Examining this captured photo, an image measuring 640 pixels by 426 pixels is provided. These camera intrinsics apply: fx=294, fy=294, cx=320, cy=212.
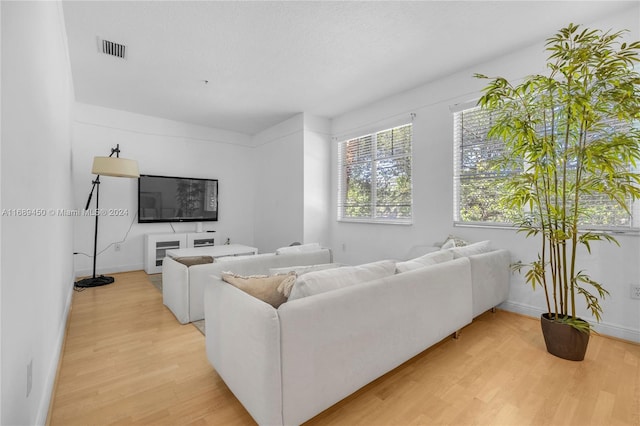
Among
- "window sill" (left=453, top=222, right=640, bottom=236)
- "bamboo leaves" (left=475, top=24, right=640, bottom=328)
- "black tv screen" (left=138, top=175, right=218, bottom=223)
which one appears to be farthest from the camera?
→ "black tv screen" (left=138, top=175, right=218, bottom=223)

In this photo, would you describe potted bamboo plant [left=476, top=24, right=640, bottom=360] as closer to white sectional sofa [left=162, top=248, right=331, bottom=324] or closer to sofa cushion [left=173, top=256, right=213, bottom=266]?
white sectional sofa [left=162, top=248, right=331, bottom=324]

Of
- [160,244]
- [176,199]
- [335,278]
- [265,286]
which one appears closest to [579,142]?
[335,278]

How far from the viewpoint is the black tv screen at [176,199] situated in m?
5.08

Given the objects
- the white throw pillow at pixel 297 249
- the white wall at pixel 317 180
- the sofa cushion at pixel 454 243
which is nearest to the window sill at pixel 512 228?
the sofa cushion at pixel 454 243

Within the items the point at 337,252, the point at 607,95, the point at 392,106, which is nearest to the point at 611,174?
the point at 607,95

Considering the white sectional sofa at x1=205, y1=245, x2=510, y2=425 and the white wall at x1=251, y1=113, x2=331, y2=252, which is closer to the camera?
the white sectional sofa at x1=205, y1=245, x2=510, y2=425

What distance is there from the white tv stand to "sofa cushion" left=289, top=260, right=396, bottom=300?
4080 millimetres

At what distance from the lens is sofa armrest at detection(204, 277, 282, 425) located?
1.25 meters

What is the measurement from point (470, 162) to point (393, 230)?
4.52 feet

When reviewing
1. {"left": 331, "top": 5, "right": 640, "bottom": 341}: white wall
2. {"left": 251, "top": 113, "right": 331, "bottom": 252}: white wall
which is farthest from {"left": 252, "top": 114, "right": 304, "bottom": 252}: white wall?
{"left": 331, "top": 5, "right": 640, "bottom": 341}: white wall

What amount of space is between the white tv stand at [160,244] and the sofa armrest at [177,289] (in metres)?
2.01

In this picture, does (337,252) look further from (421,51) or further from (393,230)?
(421,51)

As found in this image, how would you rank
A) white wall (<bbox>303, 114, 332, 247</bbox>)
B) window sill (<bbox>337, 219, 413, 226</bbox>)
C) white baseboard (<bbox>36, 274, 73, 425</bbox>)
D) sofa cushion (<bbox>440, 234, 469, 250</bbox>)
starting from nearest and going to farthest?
white baseboard (<bbox>36, 274, 73, 425</bbox>)
sofa cushion (<bbox>440, 234, 469, 250</bbox>)
window sill (<bbox>337, 219, 413, 226</bbox>)
white wall (<bbox>303, 114, 332, 247</bbox>)

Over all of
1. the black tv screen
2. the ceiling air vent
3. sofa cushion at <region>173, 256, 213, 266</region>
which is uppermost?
the ceiling air vent
